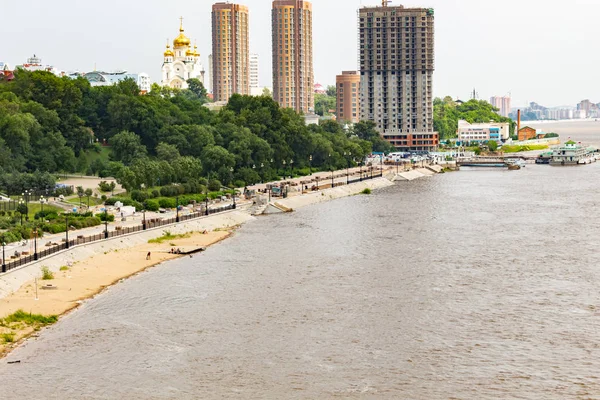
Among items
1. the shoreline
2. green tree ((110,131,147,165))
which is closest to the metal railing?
the shoreline

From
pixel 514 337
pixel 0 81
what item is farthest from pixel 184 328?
pixel 0 81

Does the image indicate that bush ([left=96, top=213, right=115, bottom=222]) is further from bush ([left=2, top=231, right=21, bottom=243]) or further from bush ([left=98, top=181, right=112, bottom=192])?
bush ([left=98, top=181, right=112, bottom=192])

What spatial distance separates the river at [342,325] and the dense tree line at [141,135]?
3457 centimetres

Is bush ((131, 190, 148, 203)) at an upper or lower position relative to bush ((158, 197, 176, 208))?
upper

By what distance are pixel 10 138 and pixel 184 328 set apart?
60.0m

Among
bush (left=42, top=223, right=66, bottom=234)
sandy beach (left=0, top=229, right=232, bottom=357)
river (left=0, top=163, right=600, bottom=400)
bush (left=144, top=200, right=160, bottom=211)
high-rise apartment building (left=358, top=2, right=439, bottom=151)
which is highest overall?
high-rise apartment building (left=358, top=2, right=439, bottom=151)

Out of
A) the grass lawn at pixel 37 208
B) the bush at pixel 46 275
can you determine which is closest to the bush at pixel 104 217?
the grass lawn at pixel 37 208

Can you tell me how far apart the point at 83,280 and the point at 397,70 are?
143m

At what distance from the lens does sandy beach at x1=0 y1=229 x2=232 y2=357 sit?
49600 millimetres

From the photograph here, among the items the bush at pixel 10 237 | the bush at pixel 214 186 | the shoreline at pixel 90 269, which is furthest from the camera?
the bush at pixel 214 186

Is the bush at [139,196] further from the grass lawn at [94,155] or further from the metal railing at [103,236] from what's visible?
the grass lawn at [94,155]

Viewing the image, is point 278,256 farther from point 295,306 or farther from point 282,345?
point 282,345

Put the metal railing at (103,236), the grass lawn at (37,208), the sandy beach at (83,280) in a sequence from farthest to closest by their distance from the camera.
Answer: the grass lawn at (37,208)
the metal railing at (103,236)
the sandy beach at (83,280)

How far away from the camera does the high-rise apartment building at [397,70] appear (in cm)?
19175
